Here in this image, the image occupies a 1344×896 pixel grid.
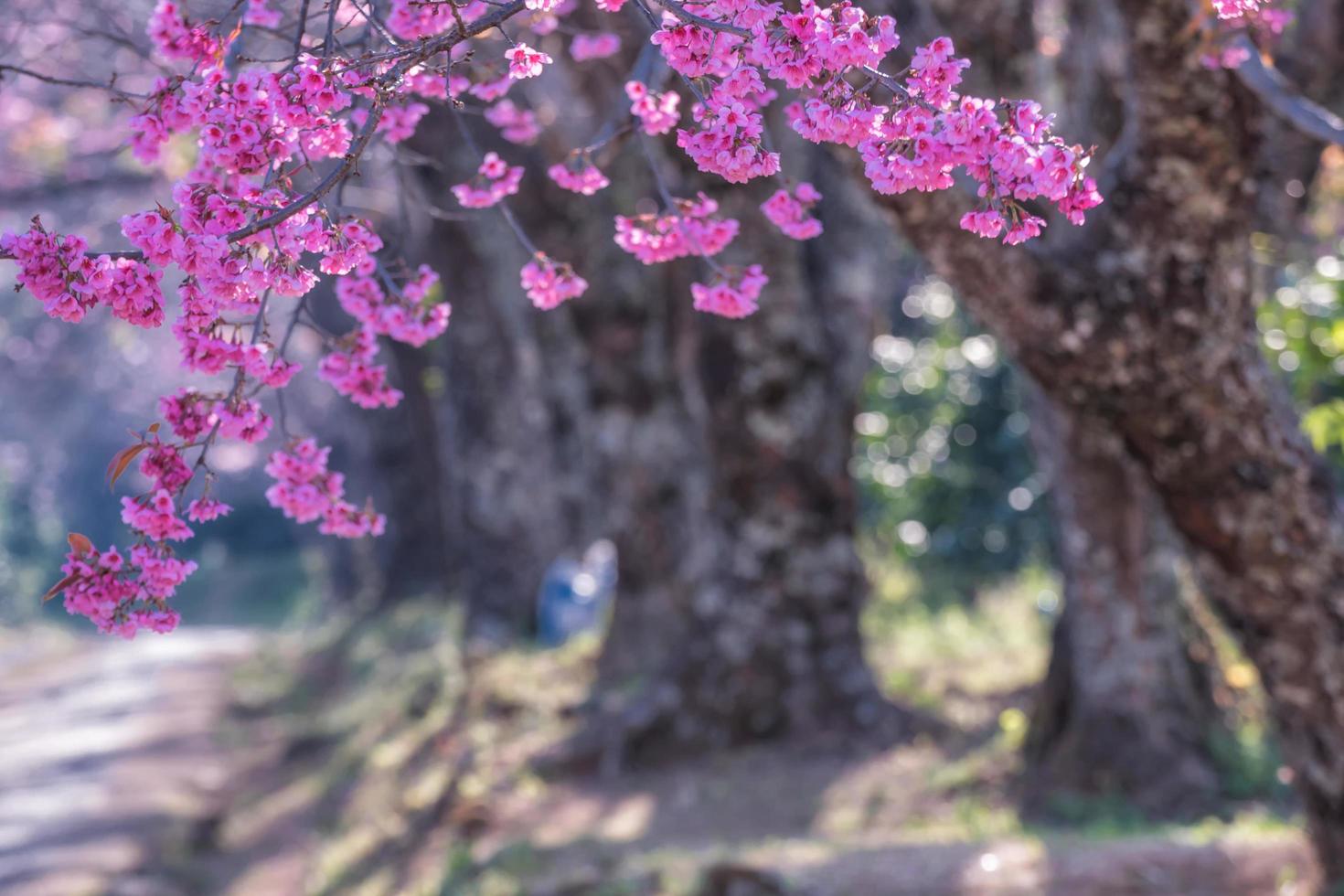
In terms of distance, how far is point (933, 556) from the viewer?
15602mm

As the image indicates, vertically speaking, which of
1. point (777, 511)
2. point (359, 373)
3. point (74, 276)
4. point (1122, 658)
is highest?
point (74, 276)

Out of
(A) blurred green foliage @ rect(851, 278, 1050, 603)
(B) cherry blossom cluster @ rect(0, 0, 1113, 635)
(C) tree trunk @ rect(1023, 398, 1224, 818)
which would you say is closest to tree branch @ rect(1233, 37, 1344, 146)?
(B) cherry blossom cluster @ rect(0, 0, 1113, 635)

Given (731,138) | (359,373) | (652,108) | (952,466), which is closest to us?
(731,138)

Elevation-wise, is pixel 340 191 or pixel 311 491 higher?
pixel 340 191

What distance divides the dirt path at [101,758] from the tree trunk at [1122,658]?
5.48m

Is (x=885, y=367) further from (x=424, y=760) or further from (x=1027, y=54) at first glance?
(x=1027, y=54)

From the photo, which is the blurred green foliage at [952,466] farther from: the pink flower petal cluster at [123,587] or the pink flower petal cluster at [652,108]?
the pink flower petal cluster at [123,587]

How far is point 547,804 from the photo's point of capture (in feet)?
31.1

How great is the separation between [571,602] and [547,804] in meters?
4.82

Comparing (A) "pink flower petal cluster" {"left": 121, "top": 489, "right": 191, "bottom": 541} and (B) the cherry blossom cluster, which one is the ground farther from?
(A) "pink flower petal cluster" {"left": 121, "top": 489, "right": 191, "bottom": 541}

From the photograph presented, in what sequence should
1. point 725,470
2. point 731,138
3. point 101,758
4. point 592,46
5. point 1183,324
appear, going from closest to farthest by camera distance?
point 731,138 → point 1183,324 → point 592,46 → point 725,470 → point 101,758

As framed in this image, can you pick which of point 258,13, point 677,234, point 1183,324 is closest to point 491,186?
point 677,234

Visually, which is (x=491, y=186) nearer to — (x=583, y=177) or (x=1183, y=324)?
(x=583, y=177)

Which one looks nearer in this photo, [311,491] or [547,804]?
[311,491]
